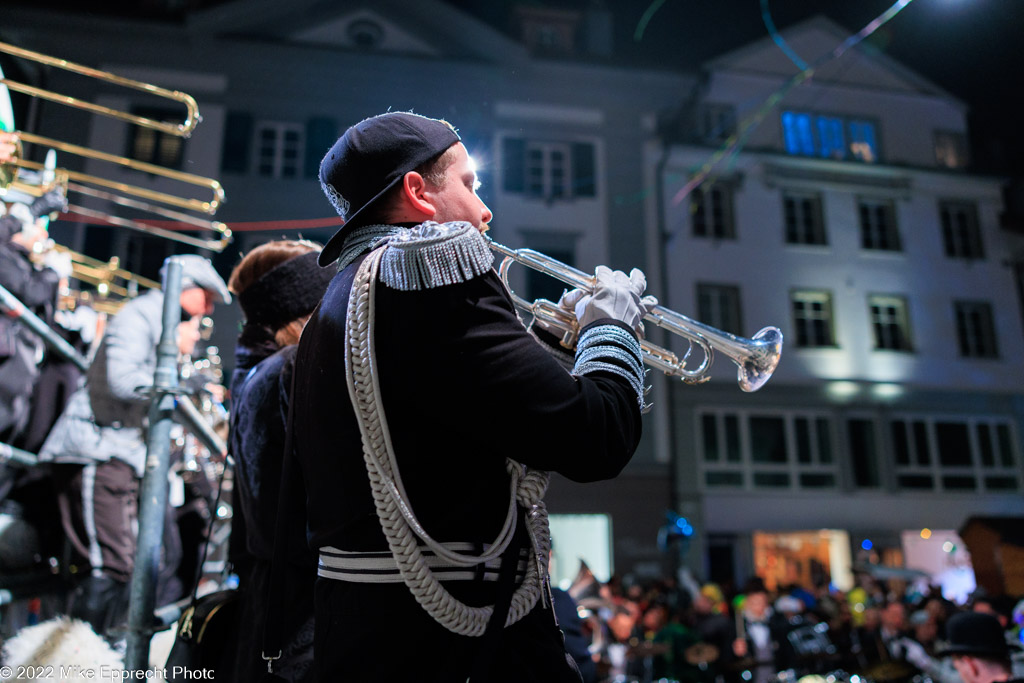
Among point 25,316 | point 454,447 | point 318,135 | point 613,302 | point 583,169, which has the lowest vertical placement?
point 454,447

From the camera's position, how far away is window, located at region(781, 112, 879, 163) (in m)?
19.7

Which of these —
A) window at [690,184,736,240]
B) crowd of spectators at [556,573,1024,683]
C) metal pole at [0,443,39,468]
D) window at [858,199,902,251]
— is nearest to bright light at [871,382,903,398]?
window at [858,199,902,251]

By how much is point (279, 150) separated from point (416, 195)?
15746mm

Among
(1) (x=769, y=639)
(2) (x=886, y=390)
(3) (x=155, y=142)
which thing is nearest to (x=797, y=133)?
(2) (x=886, y=390)

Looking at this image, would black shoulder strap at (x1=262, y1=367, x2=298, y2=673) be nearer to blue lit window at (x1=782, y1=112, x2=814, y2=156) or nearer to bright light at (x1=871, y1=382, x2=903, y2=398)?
bright light at (x1=871, y1=382, x2=903, y2=398)

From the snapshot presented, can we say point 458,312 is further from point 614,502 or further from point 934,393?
point 934,393

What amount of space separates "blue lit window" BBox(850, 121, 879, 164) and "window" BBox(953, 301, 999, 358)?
14.1 ft

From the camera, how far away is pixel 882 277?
1925 cm

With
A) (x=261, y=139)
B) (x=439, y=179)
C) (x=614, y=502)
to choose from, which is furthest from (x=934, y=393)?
(x=439, y=179)

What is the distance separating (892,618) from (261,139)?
14020mm

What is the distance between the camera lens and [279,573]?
164 cm

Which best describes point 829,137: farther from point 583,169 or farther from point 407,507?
point 407,507

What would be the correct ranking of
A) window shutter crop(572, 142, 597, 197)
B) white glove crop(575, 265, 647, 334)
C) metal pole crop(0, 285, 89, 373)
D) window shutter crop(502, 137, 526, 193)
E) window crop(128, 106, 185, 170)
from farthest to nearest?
window shutter crop(572, 142, 597, 197) < window shutter crop(502, 137, 526, 193) < window crop(128, 106, 185, 170) < metal pole crop(0, 285, 89, 373) < white glove crop(575, 265, 647, 334)

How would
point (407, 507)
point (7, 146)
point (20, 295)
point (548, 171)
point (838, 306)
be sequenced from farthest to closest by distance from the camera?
1. point (838, 306)
2. point (548, 171)
3. point (20, 295)
4. point (7, 146)
5. point (407, 507)
